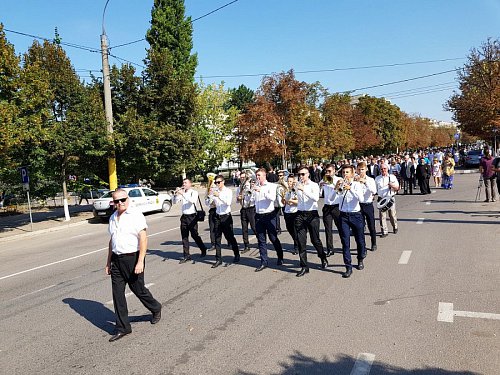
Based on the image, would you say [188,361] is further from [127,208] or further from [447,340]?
[447,340]

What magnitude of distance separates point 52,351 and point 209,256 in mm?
4865

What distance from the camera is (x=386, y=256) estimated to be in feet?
27.9

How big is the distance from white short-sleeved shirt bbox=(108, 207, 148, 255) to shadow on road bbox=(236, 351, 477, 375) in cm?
200

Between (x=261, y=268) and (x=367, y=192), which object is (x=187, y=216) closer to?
(x=261, y=268)

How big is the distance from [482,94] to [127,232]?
4010cm

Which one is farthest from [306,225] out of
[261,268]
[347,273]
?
[261,268]

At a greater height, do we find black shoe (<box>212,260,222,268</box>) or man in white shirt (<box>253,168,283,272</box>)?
man in white shirt (<box>253,168,283,272</box>)

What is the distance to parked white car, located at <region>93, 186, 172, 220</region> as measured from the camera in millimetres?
19594

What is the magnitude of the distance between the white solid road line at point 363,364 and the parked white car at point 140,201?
51.7ft

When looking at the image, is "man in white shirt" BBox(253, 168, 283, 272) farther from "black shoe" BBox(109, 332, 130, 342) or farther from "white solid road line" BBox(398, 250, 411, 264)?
"black shoe" BBox(109, 332, 130, 342)

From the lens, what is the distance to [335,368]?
409 centimetres

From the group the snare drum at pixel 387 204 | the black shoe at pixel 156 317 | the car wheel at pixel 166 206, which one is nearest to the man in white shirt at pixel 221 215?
the black shoe at pixel 156 317

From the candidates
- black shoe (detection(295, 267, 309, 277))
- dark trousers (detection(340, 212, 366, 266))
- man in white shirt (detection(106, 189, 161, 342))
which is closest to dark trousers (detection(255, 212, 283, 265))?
black shoe (detection(295, 267, 309, 277))

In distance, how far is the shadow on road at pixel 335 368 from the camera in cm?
393
